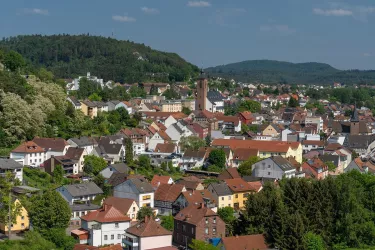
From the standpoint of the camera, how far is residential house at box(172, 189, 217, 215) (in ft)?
104

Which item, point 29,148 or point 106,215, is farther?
point 29,148

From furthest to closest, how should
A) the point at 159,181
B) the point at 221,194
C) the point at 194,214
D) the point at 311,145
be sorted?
the point at 311,145 → the point at 159,181 → the point at 221,194 → the point at 194,214

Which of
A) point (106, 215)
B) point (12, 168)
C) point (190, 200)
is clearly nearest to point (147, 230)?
point (106, 215)

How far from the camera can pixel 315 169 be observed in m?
43.9

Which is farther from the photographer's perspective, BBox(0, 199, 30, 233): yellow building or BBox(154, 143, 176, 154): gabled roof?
BBox(154, 143, 176, 154): gabled roof

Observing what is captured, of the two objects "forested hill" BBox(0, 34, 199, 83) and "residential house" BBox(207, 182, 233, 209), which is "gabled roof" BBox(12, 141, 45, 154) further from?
Result: "forested hill" BBox(0, 34, 199, 83)

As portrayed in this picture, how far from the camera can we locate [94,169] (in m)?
38.6

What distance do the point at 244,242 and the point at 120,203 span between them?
7.56m

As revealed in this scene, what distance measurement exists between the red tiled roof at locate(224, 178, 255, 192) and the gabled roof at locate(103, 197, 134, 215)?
6928 mm

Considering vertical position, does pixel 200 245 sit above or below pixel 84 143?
below

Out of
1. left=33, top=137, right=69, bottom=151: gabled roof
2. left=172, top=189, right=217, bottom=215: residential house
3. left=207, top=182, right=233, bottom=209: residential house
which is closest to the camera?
left=172, top=189, right=217, bottom=215: residential house

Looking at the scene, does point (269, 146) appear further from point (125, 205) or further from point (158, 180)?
point (125, 205)

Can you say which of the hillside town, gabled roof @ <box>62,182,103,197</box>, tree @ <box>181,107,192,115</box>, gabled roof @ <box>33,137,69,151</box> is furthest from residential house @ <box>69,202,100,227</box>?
tree @ <box>181,107,192,115</box>

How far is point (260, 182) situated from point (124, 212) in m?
11.4
